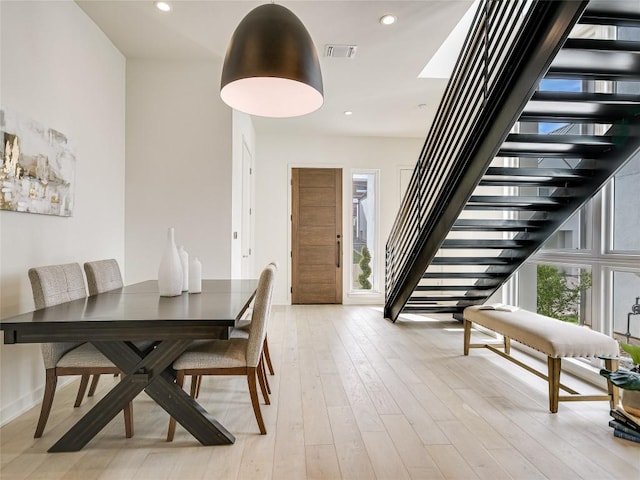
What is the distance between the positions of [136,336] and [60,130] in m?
1.98

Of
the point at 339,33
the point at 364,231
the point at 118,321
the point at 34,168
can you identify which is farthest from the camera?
the point at 364,231

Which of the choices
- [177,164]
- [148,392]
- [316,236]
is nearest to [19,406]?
[148,392]

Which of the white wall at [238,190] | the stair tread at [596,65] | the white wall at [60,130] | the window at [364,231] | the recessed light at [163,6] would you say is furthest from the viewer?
the window at [364,231]

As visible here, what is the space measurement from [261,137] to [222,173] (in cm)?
270

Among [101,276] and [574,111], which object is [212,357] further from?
[574,111]

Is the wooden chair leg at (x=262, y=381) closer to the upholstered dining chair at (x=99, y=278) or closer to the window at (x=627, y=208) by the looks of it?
the upholstered dining chair at (x=99, y=278)

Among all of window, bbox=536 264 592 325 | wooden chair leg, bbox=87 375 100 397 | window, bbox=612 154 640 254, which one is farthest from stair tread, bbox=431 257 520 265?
wooden chair leg, bbox=87 375 100 397

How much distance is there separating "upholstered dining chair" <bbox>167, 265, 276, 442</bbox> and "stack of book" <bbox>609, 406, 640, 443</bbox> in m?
2.01

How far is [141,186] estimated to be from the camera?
396 centimetres

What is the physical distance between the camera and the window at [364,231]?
22.0 feet

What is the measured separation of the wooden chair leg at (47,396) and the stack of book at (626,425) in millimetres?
3134

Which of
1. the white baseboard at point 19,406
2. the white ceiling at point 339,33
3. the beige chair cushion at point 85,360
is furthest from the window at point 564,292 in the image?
the white baseboard at point 19,406

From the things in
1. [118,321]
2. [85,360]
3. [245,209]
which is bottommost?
[85,360]

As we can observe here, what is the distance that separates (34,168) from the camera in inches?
101
